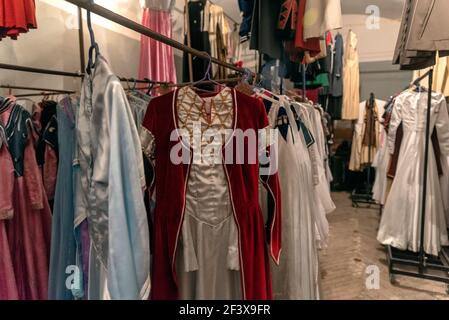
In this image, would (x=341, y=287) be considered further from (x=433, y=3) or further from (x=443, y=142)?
(x=433, y=3)

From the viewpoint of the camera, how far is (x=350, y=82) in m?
4.52

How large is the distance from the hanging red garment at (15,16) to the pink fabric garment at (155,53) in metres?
1.16

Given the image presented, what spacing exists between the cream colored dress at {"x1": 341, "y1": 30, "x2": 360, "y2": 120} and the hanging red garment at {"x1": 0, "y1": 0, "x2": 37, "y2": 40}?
160 inches

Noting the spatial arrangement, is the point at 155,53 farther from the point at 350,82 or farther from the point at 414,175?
the point at 350,82

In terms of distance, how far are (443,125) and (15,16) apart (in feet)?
9.34

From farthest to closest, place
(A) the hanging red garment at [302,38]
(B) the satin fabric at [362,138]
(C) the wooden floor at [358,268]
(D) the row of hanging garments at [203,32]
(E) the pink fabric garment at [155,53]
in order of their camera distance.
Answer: (B) the satin fabric at [362,138] → (D) the row of hanging garments at [203,32] → (E) the pink fabric garment at [155,53] → (C) the wooden floor at [358,268] → (A) the hanging red garment at [302,38]

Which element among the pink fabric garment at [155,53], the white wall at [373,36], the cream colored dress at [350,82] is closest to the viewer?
the pink fabric garment at [155,53]

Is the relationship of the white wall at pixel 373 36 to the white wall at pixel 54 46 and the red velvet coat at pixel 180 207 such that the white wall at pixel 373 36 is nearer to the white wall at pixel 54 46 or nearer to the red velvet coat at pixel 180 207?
the white wall at pixel 54 46

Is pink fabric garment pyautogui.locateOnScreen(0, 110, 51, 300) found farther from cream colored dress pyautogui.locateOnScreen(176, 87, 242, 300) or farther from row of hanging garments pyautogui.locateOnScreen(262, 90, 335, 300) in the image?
row of hanging garments pyautogui.locateOnScreen(262, 90, 335, 300)

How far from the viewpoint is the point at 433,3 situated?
1.54m

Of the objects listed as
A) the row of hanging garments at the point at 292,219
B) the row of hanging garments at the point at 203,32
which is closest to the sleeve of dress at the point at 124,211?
the row of hanging garments at the point at 292,219

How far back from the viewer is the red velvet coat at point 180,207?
38.3 inches
